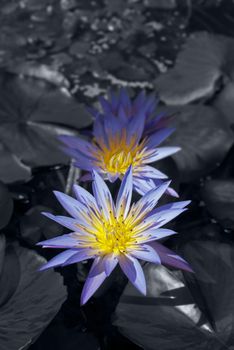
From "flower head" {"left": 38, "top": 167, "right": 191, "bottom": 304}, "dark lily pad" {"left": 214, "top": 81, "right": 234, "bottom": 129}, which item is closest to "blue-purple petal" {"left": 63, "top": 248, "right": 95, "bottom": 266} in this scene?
"flower head" {"left": 38, "top": 167, "right": 191, "bottom": 304}

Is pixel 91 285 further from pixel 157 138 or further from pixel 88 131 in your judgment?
pixel 88 131

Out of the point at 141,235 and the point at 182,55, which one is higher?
the point at 141,235

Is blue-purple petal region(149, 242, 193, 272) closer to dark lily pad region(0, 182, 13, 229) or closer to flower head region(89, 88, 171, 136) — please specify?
flower head region(89, 88, 171, 136)

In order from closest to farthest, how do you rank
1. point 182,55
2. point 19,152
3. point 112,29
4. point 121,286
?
point 121,286, point 19,152, point 182,55, point 112,29

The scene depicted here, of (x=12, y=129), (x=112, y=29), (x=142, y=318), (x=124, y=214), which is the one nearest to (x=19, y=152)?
(x=12, y=129)

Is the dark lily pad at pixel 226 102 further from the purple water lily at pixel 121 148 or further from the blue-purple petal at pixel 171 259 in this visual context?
the blue-purple petal at pixel 171 259

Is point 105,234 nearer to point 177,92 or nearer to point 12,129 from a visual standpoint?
point 12,129

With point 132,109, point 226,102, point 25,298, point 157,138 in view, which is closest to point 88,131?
point 132,109
